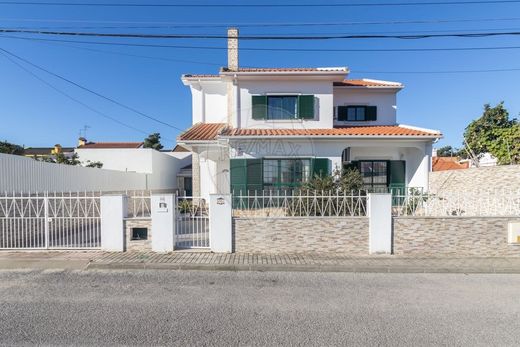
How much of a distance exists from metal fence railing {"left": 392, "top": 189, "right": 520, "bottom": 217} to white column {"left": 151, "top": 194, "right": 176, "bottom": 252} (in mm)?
5550

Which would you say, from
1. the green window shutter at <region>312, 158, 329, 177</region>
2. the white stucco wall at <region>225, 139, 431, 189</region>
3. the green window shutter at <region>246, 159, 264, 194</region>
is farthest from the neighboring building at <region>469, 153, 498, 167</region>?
the green window shutter at <region>246, 159, 264, 194</region>

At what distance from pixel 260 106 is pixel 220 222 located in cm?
672

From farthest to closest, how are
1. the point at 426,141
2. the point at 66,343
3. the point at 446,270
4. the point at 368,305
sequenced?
the point at 426,141 → the point at 446,270 → the point at 368,305 → the point at 66,343

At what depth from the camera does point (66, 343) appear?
3.17 m

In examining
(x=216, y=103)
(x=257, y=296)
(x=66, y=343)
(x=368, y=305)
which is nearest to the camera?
(x=66, y=343)

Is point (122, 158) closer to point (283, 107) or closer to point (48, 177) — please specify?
point (48, 177)

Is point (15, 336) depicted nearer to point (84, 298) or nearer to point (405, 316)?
point (84, 298)

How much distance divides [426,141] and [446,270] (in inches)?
275

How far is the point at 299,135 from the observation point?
34.7 feet

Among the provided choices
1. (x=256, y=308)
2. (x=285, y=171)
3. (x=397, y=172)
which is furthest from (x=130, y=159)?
(x=256, y=308)

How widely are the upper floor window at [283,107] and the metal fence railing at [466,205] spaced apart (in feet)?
18.4

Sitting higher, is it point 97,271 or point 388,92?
point 388,92

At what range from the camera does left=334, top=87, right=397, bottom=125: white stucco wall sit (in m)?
13.4

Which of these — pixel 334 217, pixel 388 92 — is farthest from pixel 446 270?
pixel 388 92
